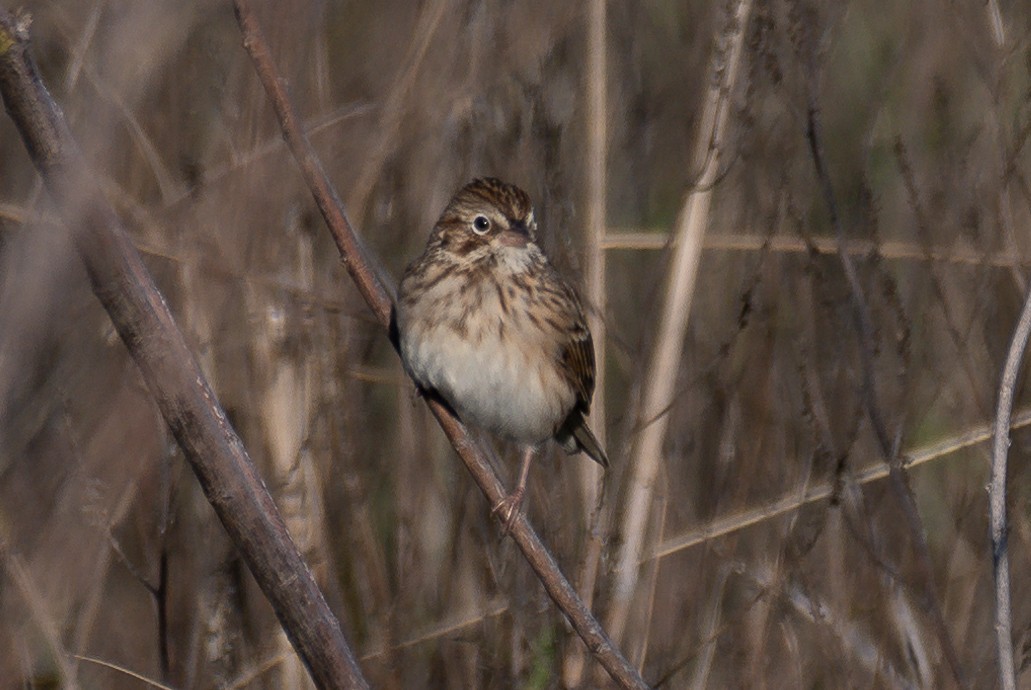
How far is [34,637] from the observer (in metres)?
4.21

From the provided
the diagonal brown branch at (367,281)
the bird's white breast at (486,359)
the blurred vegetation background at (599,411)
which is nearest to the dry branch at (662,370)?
the blurred vegetation background at (599,411)

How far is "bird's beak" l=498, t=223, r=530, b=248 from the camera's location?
3974 mm

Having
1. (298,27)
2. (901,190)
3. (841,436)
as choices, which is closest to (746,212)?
(841,436)

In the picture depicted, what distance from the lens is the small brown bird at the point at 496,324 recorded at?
12.9ft

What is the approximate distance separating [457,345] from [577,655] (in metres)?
1.13

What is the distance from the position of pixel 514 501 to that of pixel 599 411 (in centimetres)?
87

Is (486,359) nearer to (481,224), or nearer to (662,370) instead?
(481,224)

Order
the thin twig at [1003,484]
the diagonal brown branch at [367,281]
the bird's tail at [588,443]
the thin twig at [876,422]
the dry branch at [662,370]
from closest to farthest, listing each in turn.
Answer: the diagonal brown branch at [367,281] → the thin twig at [1003,484] → the thin twig at [876,422] → the dry branch at [662,370] → the bird's tail at [588,443]

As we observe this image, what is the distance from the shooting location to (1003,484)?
2750 mm

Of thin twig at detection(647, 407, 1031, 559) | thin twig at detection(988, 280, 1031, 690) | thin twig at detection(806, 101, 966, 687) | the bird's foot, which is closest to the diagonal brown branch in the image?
the bird's foot

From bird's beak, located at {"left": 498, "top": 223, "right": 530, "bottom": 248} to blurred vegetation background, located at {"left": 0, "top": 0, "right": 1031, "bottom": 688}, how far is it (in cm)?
25

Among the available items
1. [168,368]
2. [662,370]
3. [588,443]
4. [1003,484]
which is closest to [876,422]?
[1003,484]

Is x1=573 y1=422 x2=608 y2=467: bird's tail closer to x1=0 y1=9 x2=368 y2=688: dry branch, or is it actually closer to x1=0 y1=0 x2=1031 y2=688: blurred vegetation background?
x1=0 y1=0 x2=1031 y2=688: blurred vegetation background

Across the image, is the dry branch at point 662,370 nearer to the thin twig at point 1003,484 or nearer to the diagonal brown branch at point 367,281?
the diagonal brown branch at point 367,281
